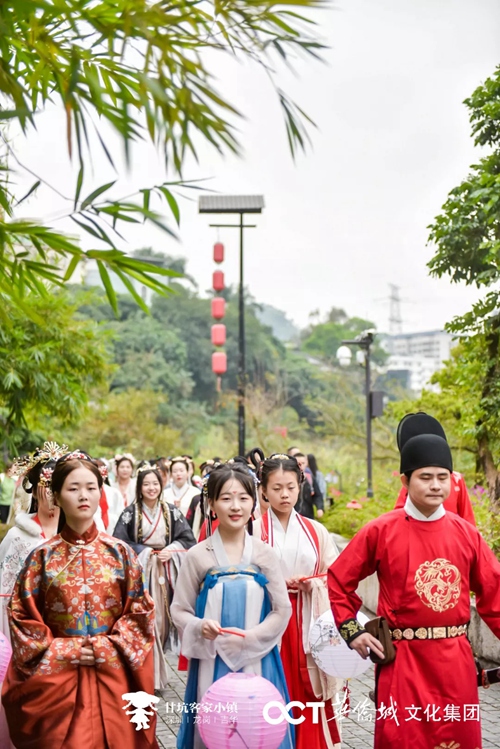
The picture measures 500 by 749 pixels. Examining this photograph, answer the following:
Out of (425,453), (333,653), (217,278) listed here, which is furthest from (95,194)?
(217,278)

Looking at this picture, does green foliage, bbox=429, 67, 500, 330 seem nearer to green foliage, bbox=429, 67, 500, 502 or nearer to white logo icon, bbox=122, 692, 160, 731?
green foliage, bbox=429, 67, 500, 502

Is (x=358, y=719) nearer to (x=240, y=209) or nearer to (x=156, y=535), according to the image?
(x=156, y=535)

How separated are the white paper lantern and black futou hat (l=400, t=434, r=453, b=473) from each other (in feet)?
3.67

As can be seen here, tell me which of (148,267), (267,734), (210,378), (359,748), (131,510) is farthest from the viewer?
(210,378)

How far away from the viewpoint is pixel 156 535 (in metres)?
8.19

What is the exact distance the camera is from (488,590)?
466 centimetres

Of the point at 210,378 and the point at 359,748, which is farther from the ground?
the point at 210,378

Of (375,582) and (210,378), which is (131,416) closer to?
(210,378)

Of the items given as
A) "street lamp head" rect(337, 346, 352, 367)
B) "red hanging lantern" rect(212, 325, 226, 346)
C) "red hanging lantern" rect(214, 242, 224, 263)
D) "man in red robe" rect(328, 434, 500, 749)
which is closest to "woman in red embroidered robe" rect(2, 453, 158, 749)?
"man in red robe" rect(328, 434, 500, 749)

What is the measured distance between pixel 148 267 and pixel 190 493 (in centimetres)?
840

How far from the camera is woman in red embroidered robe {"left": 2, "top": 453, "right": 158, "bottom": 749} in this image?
14.7ft

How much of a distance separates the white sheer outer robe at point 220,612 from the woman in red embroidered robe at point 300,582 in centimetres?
81

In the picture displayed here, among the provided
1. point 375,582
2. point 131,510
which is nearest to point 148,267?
point 131,510

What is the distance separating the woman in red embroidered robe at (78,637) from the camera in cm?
447
